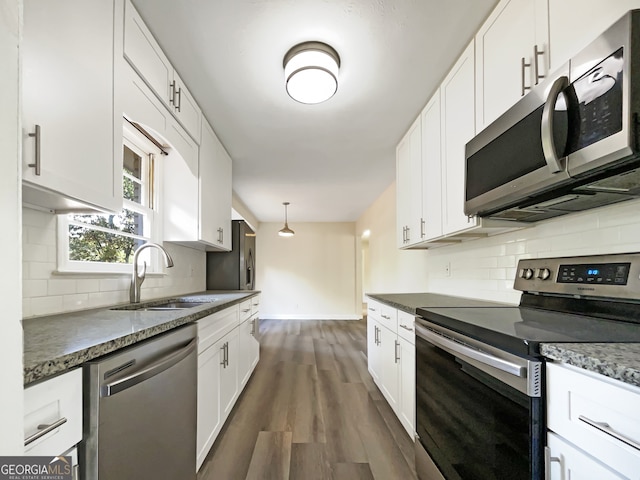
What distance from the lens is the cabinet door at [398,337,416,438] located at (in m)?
1.88

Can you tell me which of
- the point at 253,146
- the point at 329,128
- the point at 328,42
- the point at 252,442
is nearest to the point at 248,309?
the point at 252,442

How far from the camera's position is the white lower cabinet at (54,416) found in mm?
645

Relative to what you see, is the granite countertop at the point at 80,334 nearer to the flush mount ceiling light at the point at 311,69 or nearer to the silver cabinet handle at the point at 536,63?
the flush mount ceiling light at the point at 311,69

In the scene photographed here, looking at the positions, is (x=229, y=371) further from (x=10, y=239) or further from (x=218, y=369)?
(x=10, y=239)

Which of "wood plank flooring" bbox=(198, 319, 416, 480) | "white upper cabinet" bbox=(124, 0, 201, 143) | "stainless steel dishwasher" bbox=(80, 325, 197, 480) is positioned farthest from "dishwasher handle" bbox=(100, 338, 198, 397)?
"white upper cabinet" bbox=(124, 0, 201, 143)

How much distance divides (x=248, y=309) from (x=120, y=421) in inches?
85.6

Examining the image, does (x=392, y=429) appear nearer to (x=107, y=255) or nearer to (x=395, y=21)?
(x=107, y=255)

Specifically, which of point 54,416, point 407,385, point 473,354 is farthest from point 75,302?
point 407,385

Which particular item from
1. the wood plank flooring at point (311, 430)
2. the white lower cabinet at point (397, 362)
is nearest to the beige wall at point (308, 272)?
the wood plank flooring at point (311, 430)

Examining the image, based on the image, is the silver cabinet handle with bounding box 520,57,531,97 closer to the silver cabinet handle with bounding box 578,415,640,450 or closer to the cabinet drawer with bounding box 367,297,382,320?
the silver cabinet handle with bounding box 578,415,640,450

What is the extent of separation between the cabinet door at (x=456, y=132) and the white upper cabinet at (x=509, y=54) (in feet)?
0.31

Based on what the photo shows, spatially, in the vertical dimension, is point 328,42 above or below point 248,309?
above

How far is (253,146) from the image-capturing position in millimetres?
3104

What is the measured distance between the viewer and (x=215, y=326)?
1945mm
